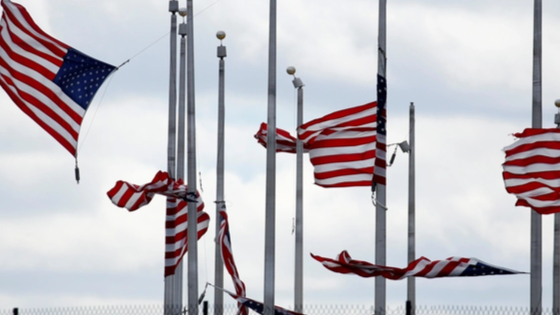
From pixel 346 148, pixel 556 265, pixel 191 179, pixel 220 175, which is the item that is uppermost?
pixel 346 148

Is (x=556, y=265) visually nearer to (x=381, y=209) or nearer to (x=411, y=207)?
(x=411, y=207)

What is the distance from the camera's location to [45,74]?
33.3m

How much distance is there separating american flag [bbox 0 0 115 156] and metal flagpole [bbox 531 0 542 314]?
9.27 metres

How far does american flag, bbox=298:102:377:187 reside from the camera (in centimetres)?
3541

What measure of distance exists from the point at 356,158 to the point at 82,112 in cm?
639

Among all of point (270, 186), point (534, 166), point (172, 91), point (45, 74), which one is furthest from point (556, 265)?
point (45, 74)

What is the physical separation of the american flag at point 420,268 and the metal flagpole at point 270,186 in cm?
115

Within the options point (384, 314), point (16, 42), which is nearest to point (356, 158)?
point (384, 314)

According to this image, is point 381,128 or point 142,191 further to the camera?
point 142,191

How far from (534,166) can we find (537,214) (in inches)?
65.1

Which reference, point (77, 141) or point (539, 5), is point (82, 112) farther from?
point (539, 5)

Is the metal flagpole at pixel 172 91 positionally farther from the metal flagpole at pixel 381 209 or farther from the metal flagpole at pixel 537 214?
the metal flagpole at pixel 537 214

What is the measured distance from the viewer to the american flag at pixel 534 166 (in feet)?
117

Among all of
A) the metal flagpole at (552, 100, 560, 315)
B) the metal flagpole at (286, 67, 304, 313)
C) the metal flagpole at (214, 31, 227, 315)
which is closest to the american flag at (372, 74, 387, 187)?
the metal flagpole at (214, 31, 227, 315)
